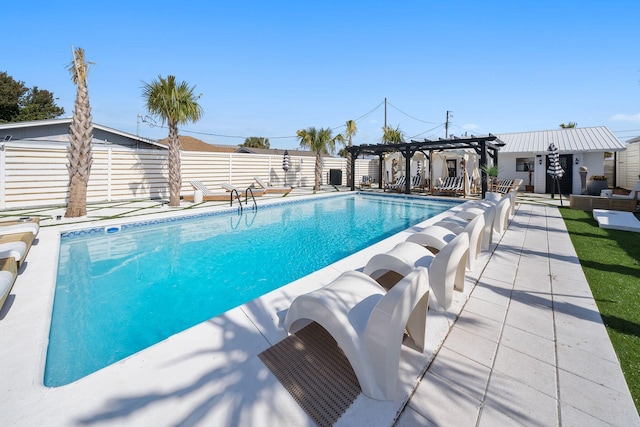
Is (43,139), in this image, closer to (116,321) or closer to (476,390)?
(116,321)

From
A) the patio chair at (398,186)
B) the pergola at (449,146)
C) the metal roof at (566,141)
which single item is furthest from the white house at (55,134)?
the metal roof at (566,141)

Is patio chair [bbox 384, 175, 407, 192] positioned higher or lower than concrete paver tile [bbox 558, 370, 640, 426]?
higher

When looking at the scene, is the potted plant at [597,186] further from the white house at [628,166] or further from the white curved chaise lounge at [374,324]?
the white curved chaise lounge at [374,324]

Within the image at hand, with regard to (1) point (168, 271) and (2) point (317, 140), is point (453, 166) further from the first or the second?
(1) point (168, 271)

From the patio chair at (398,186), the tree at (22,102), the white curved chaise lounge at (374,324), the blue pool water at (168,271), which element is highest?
the tree at (22,102)

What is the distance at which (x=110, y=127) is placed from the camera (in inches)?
611

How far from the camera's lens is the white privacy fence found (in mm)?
10234

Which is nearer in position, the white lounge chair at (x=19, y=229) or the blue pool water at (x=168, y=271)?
the blue pool water at (x=168, y=271)

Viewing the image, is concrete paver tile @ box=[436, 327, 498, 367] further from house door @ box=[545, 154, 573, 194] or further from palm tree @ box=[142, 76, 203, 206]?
house door @ box=[545, 154, 573, 194]

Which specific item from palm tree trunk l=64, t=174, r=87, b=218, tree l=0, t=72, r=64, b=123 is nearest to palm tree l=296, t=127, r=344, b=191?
palm tree trunk l=64, t=174, r=87, b=218

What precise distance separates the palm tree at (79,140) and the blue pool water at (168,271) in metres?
1.95

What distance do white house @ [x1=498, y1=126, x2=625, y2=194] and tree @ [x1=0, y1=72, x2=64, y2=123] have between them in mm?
40750

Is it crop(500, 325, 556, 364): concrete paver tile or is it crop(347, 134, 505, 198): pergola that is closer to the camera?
crop(500, 325, 556, 364): concrete paver tile

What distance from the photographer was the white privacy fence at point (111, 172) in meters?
10.2
